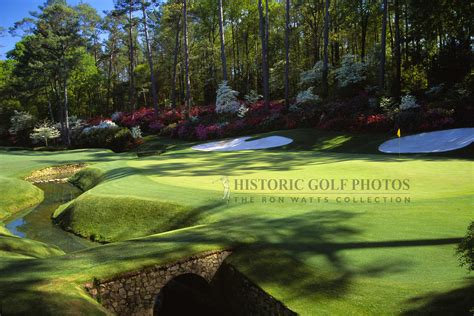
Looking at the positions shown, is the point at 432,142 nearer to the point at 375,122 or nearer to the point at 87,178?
the point at 375,122

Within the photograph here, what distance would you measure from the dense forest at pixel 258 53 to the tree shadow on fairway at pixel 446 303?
19309 mm

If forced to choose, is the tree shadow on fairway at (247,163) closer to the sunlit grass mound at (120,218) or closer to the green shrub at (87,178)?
the green shrub at (87,178)

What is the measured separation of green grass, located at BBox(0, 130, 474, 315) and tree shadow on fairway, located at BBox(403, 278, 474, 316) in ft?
0.08

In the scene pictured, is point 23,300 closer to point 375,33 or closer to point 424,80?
point 424,80

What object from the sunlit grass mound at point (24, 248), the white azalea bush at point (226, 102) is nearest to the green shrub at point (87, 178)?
the sunlit grass mound at point (24, 248)

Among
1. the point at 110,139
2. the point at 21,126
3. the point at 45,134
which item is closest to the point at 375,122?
the point at 110,139

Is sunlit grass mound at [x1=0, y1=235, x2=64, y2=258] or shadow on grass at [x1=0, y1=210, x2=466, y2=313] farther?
→ sunlit grass mound at [x1=0, y1=235, x2=64, y2=258]

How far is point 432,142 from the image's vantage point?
19.7 m

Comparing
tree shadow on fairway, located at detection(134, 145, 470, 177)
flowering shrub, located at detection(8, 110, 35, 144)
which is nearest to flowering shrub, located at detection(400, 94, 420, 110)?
tree shadow on fairway, located at detection(134, 145, 470, 177)

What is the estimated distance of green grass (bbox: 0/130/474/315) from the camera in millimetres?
5598

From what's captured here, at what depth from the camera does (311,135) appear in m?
25.9

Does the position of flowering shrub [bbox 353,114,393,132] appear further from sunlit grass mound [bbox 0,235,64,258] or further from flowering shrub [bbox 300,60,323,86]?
sunlit grass mound [bbox 0,235,64,258]

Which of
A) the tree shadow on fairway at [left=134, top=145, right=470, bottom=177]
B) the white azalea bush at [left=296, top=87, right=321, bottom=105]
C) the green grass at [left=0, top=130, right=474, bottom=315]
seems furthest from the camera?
the white azalea bush at [left=296, top=87, right=321, bottom=105]

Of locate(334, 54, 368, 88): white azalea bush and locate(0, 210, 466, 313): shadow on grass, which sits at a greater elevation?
locate(334, 54, 368, 88): white azalea bush
